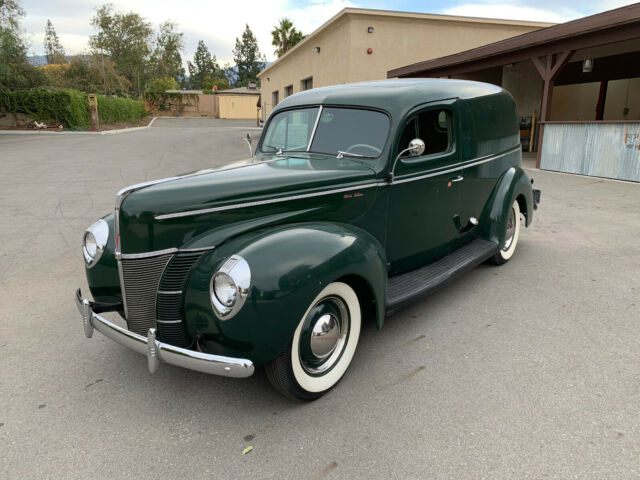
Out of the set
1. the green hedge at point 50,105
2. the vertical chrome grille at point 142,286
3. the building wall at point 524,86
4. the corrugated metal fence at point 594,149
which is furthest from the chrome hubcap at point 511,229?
the green hedge at point 50,105

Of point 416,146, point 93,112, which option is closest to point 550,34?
point 416,146

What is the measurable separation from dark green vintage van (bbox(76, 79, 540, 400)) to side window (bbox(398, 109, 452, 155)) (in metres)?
0.02

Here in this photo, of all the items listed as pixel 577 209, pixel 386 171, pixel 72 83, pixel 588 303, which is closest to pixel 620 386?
pixel 588 303

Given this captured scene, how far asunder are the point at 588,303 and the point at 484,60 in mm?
11529

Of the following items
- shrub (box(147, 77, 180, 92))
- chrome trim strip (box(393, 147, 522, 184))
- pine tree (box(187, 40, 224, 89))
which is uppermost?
pine tree (box(187, 40, 224, 89))

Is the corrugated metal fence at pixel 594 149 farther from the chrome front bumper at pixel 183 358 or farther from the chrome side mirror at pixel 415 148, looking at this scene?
the chrome front bumper at pixel 183 358

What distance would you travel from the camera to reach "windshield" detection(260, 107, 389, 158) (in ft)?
11.0

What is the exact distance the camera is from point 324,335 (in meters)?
2.63

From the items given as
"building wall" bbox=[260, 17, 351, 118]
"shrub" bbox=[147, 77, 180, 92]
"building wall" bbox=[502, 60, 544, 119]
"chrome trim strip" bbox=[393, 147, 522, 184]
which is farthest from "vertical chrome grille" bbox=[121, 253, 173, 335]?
"shrub" bbox=[147, 77, 180, 92]

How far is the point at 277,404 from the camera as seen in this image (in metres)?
2.59

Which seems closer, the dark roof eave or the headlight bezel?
the headlight bezel

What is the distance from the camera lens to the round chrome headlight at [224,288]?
2193 millimetres

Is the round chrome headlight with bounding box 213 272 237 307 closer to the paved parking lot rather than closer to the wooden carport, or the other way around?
the paved parking lot

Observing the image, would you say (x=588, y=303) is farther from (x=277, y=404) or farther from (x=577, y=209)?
(x=577, y=209)
